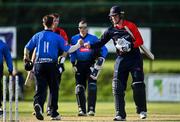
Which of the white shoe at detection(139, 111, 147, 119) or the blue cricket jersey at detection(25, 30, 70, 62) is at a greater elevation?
the blue cricket jersey at detection(25, 30, 70, 62)

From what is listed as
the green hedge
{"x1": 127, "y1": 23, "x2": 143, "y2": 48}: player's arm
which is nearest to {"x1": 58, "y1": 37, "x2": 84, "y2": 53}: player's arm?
{"x1": 127, "y1": 23, "x2": 143, "y2": 48}: player's arm

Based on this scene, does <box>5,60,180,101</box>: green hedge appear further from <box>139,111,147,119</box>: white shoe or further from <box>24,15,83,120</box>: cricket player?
<box>24,15,83,120</box>: cricket player

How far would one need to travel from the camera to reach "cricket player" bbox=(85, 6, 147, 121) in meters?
16.6

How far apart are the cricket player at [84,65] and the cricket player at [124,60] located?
1.97 m

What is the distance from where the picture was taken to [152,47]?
30.0m

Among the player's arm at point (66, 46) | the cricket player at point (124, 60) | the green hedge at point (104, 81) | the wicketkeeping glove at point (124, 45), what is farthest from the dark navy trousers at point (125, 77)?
the green hedge at point (104, 81)

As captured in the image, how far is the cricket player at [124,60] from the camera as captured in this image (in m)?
16.6

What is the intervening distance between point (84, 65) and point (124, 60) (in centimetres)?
232

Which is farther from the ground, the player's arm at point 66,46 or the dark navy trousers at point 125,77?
the player's arm at point 66,46

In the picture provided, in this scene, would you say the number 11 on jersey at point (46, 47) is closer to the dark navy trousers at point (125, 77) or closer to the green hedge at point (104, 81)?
the dark navy trousers at point (125, 77)

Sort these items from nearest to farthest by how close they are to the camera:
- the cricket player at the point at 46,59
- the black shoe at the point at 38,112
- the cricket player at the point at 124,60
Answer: the black shoe at the point at 38,112 < the cricket player at the point at 124,60 < the cricket player at the point at 46,59

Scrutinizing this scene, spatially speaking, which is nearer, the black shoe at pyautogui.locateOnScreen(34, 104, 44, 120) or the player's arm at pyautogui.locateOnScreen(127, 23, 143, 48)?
the black shoe at pyautogui.locateOnScreen(34, 104, 44, 120)

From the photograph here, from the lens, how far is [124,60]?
55.2ft

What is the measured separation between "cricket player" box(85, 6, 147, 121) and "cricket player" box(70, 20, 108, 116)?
1.97 meters
